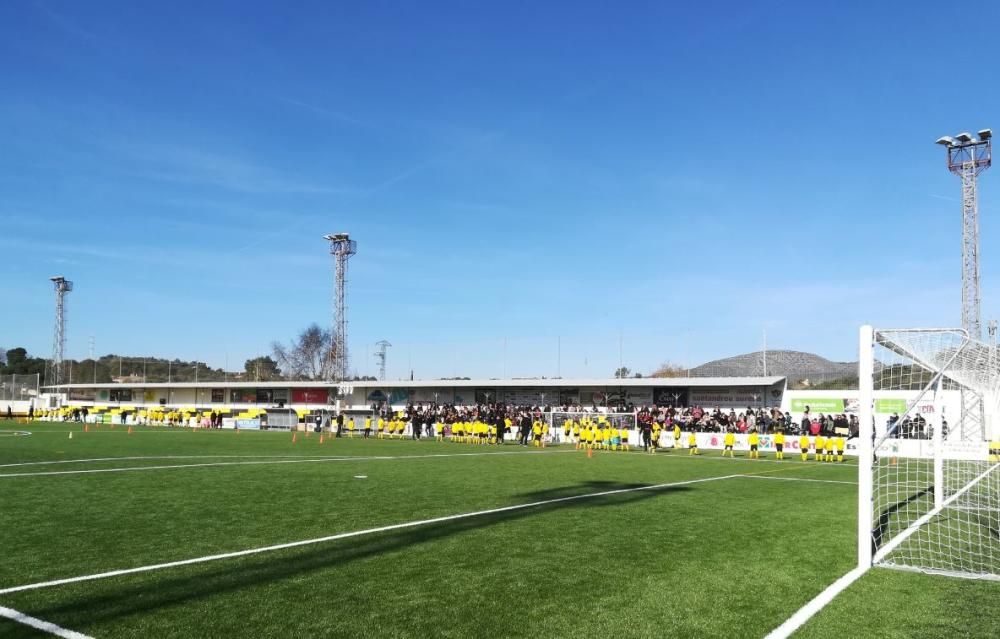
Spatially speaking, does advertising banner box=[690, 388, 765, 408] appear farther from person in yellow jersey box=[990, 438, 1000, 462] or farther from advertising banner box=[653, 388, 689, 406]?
person in yellow jersey box=[990, 438, 1000, 462]

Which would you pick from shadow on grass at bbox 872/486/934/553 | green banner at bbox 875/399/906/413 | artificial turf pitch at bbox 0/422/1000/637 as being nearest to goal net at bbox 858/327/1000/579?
shadow on grass at bbox 872/486/934/553

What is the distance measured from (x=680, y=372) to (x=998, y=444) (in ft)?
86.4

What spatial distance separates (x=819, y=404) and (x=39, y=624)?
38685 mm

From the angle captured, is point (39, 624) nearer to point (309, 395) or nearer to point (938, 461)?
point (938, 461)

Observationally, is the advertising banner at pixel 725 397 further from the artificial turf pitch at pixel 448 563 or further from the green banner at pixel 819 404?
the artificial turf pitch at pixel 448 563

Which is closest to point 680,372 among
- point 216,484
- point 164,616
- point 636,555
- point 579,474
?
point 579,474

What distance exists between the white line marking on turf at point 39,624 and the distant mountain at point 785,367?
41845 millimetres

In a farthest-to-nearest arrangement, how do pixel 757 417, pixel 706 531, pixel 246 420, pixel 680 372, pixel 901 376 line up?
pixel 246 420, pixel 680 372, pixel 757 417, pixel 901 376, pixel 706 531

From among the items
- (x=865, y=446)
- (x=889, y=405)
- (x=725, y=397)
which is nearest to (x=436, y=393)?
(x=725, y=397)

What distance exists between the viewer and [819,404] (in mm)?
38312

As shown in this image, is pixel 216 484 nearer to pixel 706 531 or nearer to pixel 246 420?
pixel 706 531

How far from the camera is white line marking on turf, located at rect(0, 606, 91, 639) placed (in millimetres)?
5090

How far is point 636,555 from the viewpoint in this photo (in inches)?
324

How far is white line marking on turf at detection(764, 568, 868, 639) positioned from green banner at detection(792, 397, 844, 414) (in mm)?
32696
